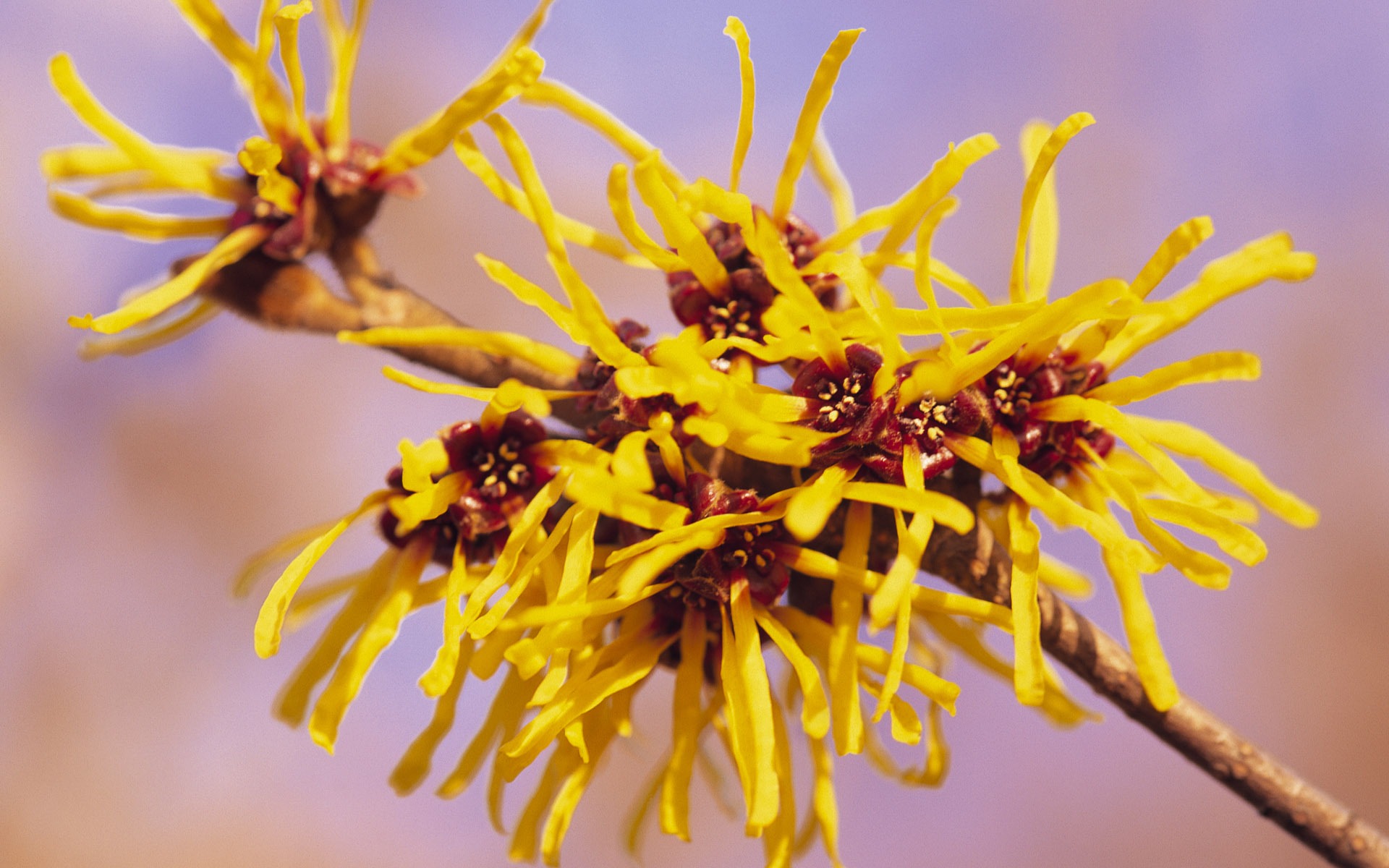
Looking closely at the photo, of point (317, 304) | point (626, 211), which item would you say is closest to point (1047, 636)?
point (626, 211)

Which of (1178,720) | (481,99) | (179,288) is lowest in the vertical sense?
(1178,720)

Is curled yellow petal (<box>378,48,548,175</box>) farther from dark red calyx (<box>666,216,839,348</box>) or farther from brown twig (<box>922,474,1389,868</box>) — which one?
brown twig (<box>922,474,1389,868</box>)

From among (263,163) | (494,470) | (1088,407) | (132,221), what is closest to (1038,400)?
(1088,407)

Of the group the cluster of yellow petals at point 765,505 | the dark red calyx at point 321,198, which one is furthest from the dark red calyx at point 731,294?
the dark red calyx at point 321,198

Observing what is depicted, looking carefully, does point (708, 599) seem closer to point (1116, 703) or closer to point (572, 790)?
point (572, 790)

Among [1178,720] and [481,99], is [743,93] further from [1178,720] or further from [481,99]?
[1178,720]
